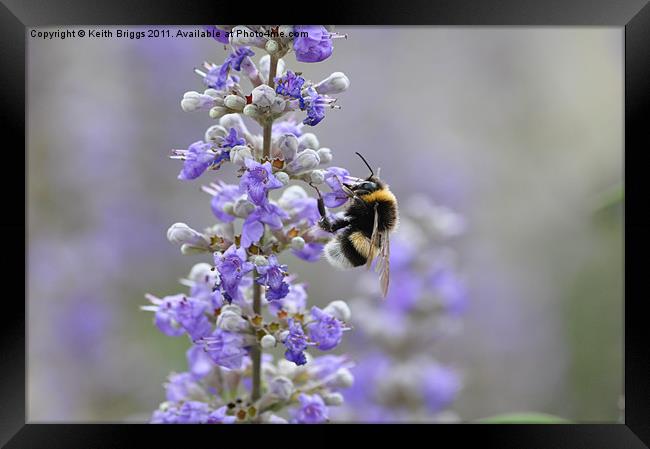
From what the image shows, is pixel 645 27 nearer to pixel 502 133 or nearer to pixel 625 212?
pixel 625 212

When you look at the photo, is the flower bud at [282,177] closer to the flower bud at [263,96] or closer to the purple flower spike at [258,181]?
the purple flower spike at [258,181]

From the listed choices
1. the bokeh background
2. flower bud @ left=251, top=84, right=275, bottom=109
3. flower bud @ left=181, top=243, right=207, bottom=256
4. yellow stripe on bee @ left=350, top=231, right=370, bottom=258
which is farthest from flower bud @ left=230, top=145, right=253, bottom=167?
the bokeh background

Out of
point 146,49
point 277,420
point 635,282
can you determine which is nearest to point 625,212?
point 635,282

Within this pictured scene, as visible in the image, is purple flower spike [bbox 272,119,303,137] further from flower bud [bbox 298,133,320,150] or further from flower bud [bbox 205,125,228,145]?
flower bud [bbox 205,125,228,145]

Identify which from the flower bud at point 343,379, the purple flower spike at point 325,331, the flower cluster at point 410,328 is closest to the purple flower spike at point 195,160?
the purple flower spike at point 325,331

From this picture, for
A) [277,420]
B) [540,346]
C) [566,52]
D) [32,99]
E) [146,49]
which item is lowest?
[540,346]
